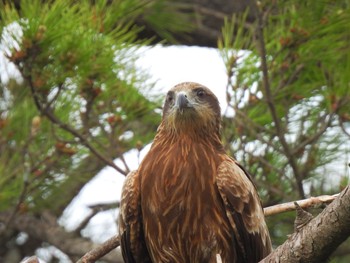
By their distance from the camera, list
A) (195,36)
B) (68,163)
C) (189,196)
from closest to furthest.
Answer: (189,196)
(68,163)
(195,36)

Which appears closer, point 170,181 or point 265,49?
point 170,181

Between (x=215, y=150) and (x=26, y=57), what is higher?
(x=26, y=57)

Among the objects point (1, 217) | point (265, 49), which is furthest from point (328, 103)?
point (1, 217)

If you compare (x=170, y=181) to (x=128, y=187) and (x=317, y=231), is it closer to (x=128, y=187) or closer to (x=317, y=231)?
(x=128, y=187)

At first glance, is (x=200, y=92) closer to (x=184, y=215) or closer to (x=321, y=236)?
(x=184, y=215)

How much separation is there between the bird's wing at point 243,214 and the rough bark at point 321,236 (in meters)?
0.94

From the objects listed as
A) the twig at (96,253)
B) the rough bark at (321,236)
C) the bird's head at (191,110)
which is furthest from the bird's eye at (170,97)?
the rough bark at (321,236)

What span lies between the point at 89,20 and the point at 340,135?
1.53m

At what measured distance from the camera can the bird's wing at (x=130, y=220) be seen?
455cm

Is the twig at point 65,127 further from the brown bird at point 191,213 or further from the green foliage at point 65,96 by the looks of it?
the brown bird at point 191,213

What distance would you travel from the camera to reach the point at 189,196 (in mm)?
4492

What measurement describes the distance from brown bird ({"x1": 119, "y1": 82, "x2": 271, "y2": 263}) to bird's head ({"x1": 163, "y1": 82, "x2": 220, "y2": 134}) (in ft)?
0.32

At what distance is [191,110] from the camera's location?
4852mm

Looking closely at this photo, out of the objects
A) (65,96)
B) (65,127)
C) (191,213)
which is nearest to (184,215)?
(191,213)
